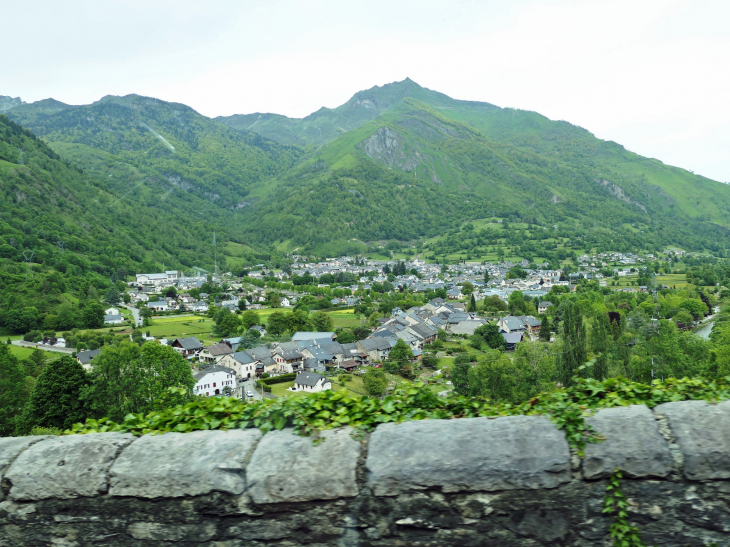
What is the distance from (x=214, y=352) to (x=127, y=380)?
2899 cm

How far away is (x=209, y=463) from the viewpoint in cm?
287

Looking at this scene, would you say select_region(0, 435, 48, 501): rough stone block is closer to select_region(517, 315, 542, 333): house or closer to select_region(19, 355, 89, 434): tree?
select_region(19, 355, 89, 434): tree

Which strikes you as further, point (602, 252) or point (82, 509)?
point (602, 252)

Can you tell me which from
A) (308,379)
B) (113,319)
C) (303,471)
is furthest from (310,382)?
(113,319)

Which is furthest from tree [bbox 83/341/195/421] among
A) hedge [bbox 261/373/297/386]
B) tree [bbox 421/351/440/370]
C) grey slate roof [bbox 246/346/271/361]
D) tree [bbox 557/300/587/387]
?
grey slate roof [bbox 246/346/271/361]

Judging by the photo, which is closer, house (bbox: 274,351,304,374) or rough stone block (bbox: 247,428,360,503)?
rough stone block (bbox: 247,428,360,503)

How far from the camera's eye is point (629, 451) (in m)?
2.70

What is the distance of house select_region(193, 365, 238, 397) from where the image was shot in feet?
117

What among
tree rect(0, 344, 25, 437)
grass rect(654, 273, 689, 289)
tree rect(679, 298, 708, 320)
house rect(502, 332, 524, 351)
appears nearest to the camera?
tree rect(0, 344, 25, 437)

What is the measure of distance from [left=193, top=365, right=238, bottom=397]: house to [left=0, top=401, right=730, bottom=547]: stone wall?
1320 inches

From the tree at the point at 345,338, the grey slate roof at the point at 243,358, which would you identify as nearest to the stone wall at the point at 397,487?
the grey slate roof at the point at 243,358

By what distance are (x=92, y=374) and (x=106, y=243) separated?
107501 millimetres

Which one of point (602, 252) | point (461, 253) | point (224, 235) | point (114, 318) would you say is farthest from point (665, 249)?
point (114, 318)

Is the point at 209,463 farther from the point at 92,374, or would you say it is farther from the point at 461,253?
the point at 461,253
